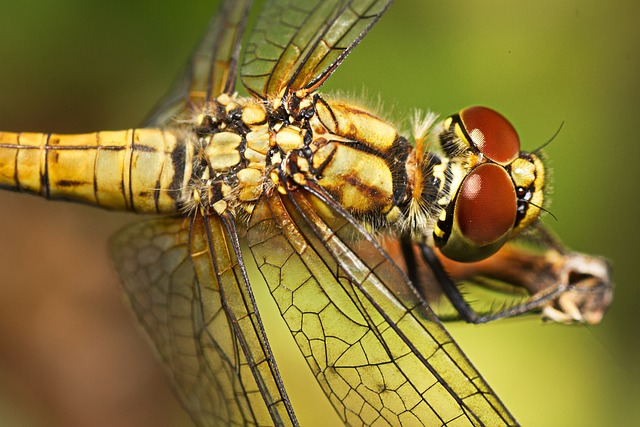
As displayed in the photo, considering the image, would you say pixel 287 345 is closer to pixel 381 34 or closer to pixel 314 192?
pixel 314 192

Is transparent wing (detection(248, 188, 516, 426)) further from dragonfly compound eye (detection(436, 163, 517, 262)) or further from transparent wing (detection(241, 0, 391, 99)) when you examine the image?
transparent wing (detection(241, 0, 391, 99))

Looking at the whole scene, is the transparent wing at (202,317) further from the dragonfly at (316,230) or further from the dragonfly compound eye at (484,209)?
the dragonfly compound eye at (484,209)

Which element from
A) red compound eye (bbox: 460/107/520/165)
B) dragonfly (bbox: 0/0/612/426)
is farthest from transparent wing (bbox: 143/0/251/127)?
red compound eye (bbox: 460/107/520/165)

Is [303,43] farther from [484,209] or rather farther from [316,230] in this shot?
[484,209]

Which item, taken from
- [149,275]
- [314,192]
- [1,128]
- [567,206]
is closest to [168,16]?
[1,128]

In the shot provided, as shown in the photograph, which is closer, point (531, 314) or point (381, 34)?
point (531, 314)

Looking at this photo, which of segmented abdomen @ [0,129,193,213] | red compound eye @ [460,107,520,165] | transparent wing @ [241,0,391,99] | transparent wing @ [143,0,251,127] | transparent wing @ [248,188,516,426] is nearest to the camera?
transparent wing @ [248,188,516,426]

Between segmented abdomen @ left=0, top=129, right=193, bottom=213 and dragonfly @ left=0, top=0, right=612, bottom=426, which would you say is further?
segmented abdomen @ left=0, top=129, right=193, bottom=213

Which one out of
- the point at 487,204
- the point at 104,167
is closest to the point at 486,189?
the point at 487,204
